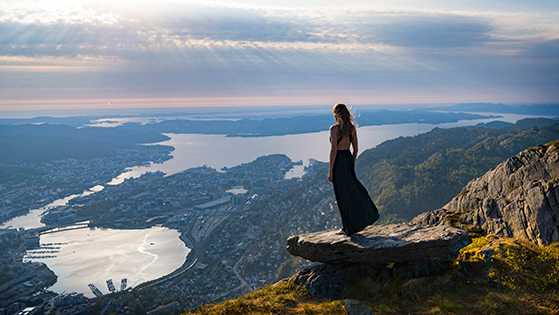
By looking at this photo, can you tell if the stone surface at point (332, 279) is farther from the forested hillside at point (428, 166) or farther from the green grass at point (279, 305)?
the forested hillside at point (428, 166)

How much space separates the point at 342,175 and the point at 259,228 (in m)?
47.0

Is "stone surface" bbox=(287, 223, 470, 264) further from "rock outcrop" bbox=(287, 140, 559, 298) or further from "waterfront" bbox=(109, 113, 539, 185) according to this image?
"waterfront" bbox=(109, 113, 539, 185)

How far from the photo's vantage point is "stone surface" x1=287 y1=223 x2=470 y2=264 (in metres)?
5.68

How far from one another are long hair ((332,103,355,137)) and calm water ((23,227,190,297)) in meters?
31.4

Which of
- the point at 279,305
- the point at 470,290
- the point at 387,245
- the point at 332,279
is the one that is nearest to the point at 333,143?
the point at 387,245

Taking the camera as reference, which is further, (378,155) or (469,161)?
(378,155)

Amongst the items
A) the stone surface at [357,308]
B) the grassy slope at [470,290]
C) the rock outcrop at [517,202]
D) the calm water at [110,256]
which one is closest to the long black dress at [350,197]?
the grassy slope at [470,290]

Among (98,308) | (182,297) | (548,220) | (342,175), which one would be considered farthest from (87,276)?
(548,220)

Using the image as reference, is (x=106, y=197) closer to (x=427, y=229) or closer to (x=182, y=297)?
(x=182, y=297)

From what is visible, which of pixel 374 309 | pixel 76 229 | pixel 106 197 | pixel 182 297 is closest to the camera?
pixel 374 309

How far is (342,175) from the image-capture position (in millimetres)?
6457

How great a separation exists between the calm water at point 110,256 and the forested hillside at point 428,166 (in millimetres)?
33231

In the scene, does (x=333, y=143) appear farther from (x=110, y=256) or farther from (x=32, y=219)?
(x=32, y=219)

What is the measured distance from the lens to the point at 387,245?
5.70 meters
